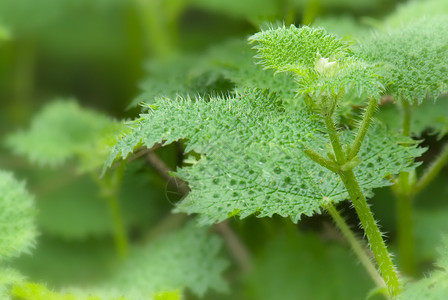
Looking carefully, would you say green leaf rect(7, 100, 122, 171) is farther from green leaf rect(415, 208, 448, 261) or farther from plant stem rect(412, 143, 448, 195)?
green leaf rect(415, 208, 448, 261)

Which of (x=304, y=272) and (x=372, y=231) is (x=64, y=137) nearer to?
(x=304, y=272)

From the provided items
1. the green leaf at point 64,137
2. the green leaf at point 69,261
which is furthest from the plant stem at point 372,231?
the green leaf at point 69,261

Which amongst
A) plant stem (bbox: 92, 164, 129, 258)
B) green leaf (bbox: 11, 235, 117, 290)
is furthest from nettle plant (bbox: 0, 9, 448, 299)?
green leaf (bbox: 11, 235, 117, 290)

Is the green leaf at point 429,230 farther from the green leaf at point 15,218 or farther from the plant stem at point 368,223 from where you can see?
the green leaf at point 15,218

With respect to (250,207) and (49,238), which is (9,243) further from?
(49,238)

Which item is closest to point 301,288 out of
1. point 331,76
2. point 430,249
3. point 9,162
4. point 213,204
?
point 430,249

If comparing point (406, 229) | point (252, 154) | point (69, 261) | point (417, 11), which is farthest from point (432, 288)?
point (69, 261)
